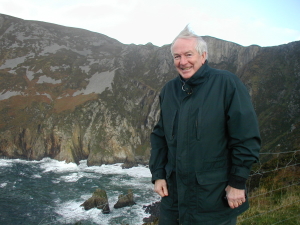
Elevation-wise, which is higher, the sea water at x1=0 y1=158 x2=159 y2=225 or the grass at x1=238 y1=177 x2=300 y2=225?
the grass at x1=238 y1=177 x2=300 y2=225

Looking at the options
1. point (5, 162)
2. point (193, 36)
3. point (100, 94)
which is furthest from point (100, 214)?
point (100, 94)

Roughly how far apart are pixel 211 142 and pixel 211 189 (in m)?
0.51

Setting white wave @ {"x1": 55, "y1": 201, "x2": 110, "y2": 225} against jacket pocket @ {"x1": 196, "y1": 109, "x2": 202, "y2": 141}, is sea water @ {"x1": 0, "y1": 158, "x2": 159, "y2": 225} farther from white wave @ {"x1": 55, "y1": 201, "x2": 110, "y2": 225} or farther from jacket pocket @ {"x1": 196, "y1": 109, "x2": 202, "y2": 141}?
jacket pocket @ {"x1": 196, "y1": 109, "x2": 202, "y2": 141}

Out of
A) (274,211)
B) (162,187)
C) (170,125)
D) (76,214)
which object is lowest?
(76,214)

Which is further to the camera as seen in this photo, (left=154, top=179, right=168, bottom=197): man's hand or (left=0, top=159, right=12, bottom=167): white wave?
(left=0, top=159, right=12, bottom=167): white wave

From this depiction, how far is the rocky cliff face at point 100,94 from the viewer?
50294 millimetres

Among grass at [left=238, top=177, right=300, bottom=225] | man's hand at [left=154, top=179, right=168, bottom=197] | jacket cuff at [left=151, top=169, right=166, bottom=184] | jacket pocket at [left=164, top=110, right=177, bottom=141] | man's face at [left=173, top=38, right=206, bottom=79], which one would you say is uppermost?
man's face at [left=173, top=38, right=206, bottom=79]

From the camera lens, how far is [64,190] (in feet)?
110


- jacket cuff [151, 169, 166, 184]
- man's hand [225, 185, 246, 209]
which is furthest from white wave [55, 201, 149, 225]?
man's hand [225, 185, 246, 209]

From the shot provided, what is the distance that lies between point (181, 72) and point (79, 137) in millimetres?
53760

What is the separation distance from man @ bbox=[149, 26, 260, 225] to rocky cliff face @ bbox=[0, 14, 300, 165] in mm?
36337

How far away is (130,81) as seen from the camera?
7112 centimetres

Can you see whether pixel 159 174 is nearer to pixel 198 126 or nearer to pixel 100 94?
pixel 198 126

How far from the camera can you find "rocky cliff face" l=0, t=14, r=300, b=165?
165 feet
